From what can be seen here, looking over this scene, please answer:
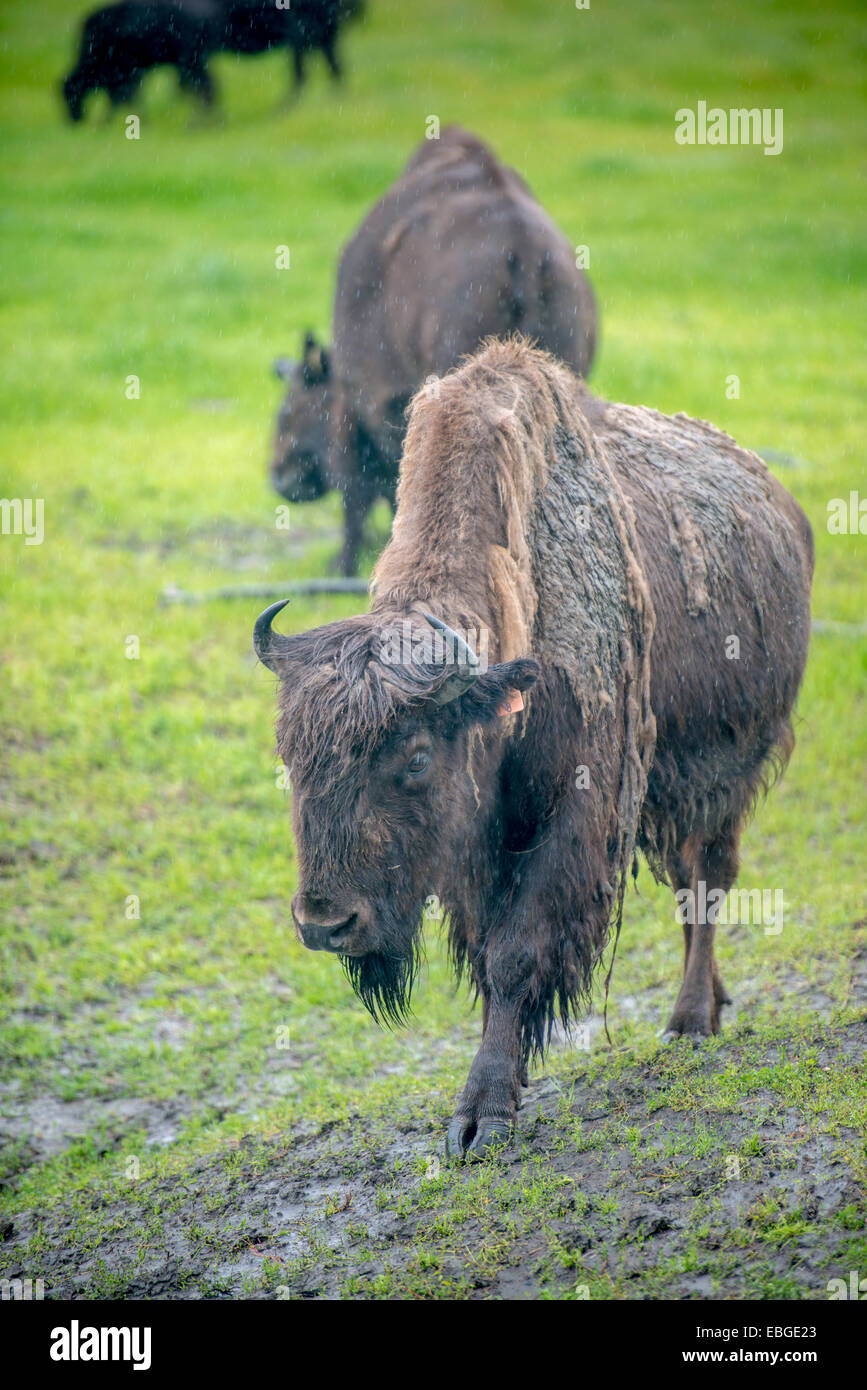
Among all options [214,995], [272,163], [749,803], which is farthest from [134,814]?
[272,163]

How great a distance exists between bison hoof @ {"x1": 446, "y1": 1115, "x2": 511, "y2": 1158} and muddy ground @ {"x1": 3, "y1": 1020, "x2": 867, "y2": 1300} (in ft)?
0.18

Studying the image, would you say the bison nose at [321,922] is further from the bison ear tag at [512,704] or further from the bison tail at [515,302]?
the bison tail at [515,302]

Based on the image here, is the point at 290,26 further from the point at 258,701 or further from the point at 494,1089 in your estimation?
the point at 494,1089

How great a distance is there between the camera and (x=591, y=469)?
5152mm

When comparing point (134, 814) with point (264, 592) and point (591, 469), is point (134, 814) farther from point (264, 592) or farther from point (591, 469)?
point (591, 469)

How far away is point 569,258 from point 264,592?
3.33 m

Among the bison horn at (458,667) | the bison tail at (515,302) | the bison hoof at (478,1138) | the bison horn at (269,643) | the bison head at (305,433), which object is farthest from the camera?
the bison head at (305,433)

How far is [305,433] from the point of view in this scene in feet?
39.0

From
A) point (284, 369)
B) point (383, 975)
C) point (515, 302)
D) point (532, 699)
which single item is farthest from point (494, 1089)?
point (284, 369)

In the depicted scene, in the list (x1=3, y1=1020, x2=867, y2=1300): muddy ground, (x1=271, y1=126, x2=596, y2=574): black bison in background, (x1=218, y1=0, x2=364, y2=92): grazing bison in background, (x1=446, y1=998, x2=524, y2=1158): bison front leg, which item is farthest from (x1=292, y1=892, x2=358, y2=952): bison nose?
(x1=218, y1=0, x2=364, y2=92): grazing bison in background

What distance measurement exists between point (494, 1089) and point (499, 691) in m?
1.49

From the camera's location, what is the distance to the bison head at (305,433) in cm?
1157

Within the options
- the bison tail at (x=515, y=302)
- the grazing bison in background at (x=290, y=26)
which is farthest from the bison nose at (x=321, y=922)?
the grazing bison in background at (x=290, y=26)

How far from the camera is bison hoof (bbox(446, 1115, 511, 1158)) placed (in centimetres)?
470
